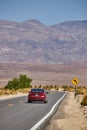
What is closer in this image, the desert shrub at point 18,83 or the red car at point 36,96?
the red car at point 36,96

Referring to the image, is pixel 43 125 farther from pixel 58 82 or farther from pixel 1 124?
pixel 58 82

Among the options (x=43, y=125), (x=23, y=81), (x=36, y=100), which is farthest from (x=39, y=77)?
(x=43, y=125)

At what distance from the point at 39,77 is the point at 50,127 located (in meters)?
182

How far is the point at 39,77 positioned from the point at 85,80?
21.4 metres

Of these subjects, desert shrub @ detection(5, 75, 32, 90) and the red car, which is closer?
the red car

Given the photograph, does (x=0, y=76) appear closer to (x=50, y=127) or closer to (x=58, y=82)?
(x=58, y=82)

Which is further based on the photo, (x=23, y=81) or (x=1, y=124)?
(x=23, y=81)

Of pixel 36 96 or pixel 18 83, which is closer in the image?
pixel 36 96

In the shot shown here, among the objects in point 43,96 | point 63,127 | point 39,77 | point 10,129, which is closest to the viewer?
point 10,129

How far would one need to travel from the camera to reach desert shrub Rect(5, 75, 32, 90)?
315ft

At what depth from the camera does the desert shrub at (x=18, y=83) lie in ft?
315

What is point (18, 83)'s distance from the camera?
9825 cm

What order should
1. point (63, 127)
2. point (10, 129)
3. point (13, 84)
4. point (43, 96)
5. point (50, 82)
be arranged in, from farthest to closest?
point (50, 82) → point (13, 84) → point (43, 96) → point (63, 127) → point (10, 129)

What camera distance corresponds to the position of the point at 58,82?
189 metres
